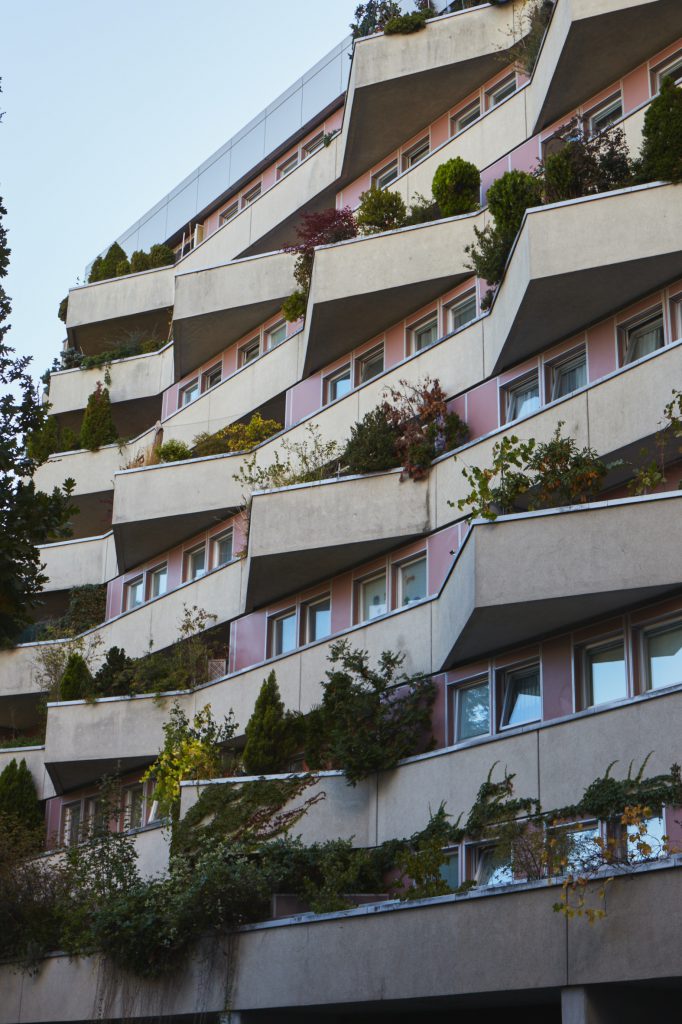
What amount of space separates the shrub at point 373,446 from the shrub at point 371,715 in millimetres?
3636

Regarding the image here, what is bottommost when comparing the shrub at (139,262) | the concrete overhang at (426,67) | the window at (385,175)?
the window at (385,175)

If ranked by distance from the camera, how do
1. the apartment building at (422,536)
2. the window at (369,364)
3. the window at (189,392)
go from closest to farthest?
1. the apartment building at (422,536)
2. the window at (369,364)
3. the window at (189,392)

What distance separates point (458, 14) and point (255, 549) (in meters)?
11.9

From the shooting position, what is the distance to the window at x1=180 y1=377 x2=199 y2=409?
37.0 m

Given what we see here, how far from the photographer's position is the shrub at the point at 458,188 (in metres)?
27.4

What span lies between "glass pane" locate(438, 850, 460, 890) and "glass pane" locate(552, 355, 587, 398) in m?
7.64

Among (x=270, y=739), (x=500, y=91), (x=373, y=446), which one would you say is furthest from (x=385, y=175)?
(x=270, y=739)

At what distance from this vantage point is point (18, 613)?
16922 millimetres

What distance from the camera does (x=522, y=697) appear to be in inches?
832

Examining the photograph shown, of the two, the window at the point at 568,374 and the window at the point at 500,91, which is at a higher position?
the window at the point at 500,91

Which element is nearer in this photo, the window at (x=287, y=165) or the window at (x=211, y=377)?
the window at (x=211, y=377)

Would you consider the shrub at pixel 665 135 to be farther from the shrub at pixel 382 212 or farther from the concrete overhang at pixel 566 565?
the shrub at pixel 382 212

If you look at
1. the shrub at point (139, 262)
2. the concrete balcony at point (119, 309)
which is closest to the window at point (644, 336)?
the concrete balcony at point (119, 309)

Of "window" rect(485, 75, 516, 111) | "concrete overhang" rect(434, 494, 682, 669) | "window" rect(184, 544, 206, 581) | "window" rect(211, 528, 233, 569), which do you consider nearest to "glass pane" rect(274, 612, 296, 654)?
"window" rect(211, 528, 233, 569)
